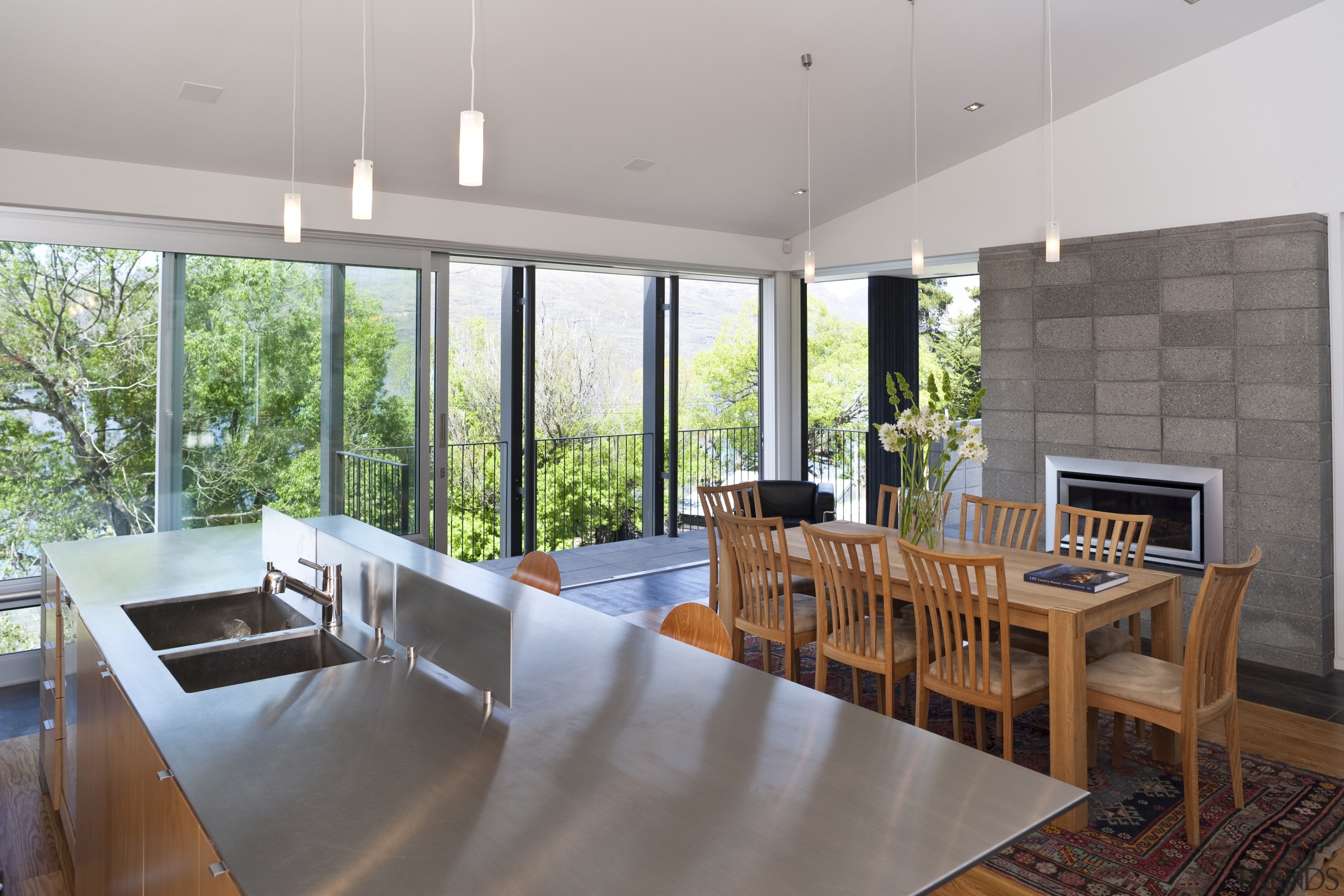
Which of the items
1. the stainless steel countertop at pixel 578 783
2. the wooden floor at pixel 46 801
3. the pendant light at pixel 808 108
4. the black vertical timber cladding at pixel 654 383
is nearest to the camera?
the stainless steel countertop at pixel 578 783

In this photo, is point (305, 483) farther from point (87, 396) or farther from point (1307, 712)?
point (1307, 712)

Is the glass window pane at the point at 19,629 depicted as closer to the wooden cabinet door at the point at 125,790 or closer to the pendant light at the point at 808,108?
the wooden cabinet door at the point at 125,790

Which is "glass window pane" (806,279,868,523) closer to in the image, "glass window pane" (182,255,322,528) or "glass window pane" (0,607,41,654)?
"glass window pane" (182,255,322,528)

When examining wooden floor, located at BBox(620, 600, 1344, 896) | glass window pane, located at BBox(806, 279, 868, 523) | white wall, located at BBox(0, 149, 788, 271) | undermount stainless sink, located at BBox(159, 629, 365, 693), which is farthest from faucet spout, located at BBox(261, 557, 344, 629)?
glass window pane, located at BBox(806, 279, 868, 523)

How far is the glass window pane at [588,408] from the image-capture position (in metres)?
8.32

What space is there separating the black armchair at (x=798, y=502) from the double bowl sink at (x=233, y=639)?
4.05 m

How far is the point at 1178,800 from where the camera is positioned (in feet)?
9.66

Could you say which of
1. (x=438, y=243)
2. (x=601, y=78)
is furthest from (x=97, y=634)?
(x=438, y=243)

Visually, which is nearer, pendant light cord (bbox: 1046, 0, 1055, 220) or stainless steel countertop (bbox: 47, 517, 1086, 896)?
stainless steel countertop (bbox: 47, 517, 1086, 896)

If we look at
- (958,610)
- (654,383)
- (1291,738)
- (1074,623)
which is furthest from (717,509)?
(654,383)

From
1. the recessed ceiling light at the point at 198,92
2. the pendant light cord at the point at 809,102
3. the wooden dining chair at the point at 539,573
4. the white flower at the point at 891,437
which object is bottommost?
the wooden dining chair at the point at 539,573

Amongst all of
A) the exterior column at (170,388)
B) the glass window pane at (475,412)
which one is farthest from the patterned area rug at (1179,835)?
the glass window pane at (475,412)

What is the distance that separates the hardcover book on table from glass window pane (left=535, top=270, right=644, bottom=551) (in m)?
5.28

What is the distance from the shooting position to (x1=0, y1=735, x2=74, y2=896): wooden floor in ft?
8.35
